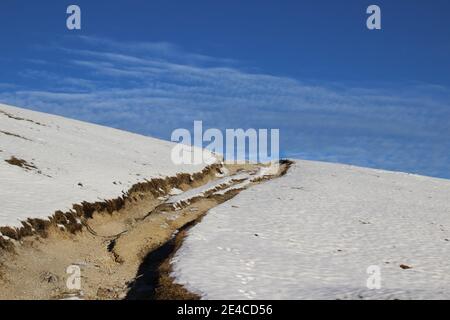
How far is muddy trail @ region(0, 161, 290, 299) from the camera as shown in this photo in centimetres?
1719

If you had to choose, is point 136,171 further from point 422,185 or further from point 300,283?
point 422,185

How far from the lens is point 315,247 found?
22.6m

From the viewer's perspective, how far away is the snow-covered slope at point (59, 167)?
81.3ft

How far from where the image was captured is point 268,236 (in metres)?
23.9

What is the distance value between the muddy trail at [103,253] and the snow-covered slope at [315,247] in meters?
1.42

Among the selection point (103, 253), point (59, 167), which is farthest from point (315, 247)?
point (59, 167)

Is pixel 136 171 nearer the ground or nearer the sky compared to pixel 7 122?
nearer the ground

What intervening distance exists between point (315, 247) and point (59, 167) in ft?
67.7

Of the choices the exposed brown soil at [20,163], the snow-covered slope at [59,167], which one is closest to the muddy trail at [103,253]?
the snow-covered slope at [59,167]

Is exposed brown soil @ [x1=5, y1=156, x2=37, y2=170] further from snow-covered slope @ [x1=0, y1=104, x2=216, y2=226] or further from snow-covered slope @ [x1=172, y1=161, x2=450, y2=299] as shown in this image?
snow-covered slope @ [x1=172, y1=161, x2=450, y2=299]

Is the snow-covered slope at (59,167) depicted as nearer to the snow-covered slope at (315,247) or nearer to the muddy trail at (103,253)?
the muddy trail at (103,253)
